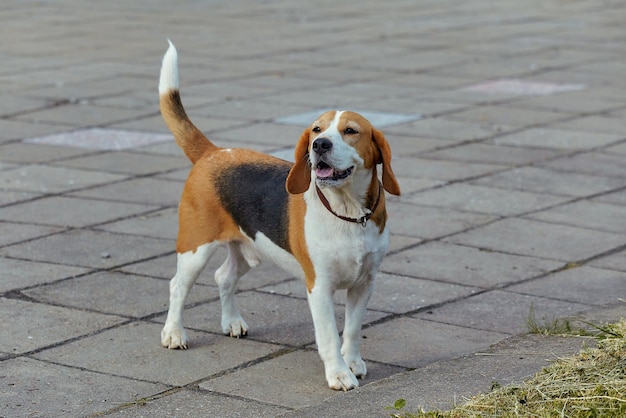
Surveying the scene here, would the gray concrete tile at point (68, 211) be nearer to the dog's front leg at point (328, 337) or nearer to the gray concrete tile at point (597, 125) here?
the dog's front leg at point (328, 337)

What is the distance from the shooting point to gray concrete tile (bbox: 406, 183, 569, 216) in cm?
823

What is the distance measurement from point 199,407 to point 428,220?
135 inches

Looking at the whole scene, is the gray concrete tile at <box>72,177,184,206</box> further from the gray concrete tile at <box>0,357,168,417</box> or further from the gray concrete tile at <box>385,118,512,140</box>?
the gray concrete tile at <box>0,357,168,417</box>

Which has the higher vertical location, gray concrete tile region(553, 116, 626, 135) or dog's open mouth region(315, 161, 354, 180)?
dog's open mouth region(315, 161, 354, 180)

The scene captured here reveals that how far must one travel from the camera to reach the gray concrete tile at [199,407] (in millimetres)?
4801

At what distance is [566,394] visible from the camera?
4.30 m

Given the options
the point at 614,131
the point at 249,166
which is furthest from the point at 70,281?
the point at 614,131

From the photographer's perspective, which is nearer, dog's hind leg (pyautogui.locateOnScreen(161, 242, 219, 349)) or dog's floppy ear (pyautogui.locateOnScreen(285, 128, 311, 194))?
dog's floppy ear (pyautogui.locateOnScreen(285, 128, 311, 194))

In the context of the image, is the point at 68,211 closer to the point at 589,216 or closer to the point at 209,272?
the point at 209,272

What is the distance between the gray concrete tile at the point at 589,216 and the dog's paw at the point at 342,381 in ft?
10.3

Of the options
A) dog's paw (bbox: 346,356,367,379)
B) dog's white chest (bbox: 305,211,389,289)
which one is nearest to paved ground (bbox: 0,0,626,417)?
dog's paw (bbox: 346,356,367,379)

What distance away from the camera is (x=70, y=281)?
6.69 meters

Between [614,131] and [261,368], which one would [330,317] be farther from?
[614,131]

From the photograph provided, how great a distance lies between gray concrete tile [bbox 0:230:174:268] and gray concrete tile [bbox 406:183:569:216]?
6.74ft
